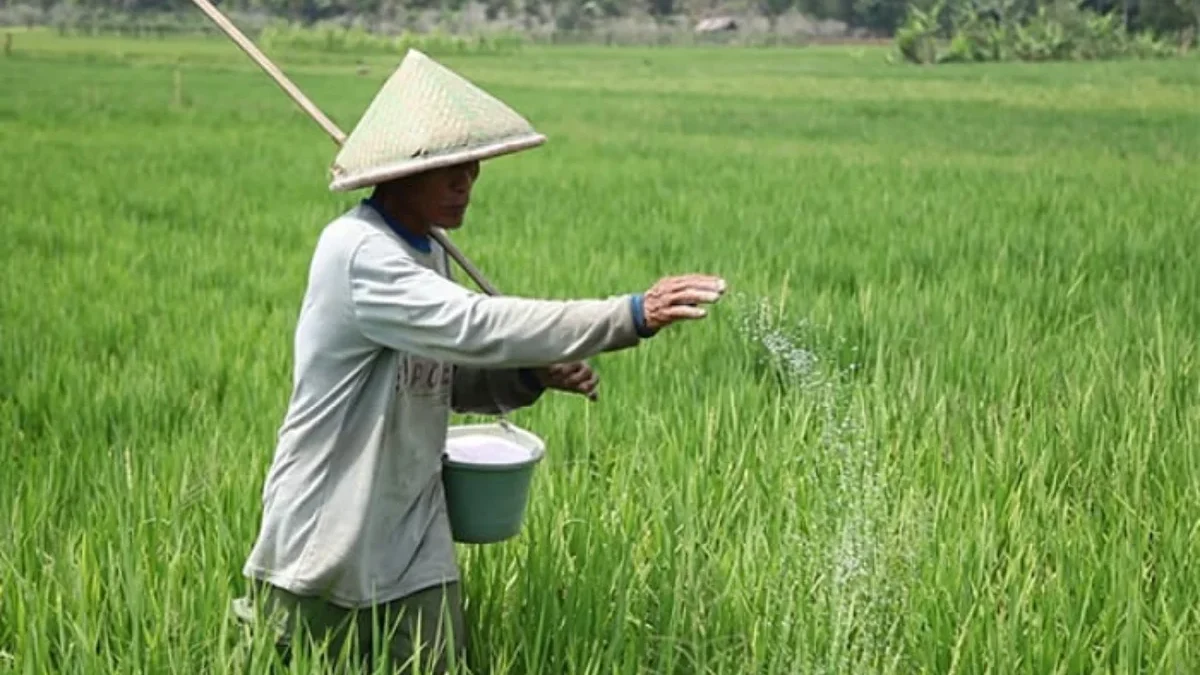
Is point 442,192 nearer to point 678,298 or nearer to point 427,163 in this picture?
point 427,163

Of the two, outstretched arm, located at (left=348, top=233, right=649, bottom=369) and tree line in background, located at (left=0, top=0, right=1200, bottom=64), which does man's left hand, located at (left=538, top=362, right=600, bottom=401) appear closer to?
outstretched arm, located at (left=348, top=233, right=649, bottom=369)

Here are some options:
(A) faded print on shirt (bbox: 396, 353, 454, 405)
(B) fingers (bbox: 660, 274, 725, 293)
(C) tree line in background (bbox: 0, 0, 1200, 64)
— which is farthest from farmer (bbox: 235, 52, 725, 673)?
(C) tree line in background (bbox: 0, 0, 1200, 64)

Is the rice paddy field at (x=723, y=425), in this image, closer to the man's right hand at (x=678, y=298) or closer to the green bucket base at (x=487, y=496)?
the green bucket base at (x=487, y=496)

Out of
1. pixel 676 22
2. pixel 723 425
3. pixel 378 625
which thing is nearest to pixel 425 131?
pixel 378 625

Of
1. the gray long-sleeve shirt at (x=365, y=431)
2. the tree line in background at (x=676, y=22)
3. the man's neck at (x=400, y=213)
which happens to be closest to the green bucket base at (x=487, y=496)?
the gray long-sleeve shirt at (x=365, y=431)

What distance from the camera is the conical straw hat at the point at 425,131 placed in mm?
1535

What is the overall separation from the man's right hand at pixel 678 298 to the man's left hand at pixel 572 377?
0.27m

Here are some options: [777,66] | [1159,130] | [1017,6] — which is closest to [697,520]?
[1159,130]

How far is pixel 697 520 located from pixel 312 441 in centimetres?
80

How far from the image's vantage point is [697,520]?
7.41ft

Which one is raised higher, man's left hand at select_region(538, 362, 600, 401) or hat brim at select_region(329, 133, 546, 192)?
hat brim at select_region(329, 133, 546, 192)

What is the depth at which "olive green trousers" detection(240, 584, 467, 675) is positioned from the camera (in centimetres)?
163

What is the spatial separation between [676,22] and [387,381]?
50613mm

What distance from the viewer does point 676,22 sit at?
2009 inches
